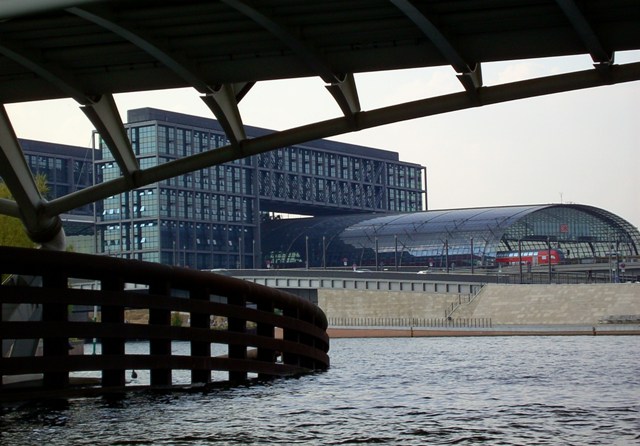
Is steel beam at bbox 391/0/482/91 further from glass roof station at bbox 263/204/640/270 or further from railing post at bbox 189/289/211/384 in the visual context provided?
→ glass roof station at bbox 263/204/640/270

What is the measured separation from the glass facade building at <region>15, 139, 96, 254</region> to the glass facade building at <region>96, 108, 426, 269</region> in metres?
4.32

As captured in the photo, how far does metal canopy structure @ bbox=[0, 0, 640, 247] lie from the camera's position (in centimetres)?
1722

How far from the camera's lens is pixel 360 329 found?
387 ft

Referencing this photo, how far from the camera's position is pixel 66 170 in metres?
176

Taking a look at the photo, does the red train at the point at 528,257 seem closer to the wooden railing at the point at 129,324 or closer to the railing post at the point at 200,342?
the wooden railing at the point at 129,324

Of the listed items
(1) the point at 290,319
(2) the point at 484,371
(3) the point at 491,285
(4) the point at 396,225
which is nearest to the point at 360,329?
(3) the point at 491,285

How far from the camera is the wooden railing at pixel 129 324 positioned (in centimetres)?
1669

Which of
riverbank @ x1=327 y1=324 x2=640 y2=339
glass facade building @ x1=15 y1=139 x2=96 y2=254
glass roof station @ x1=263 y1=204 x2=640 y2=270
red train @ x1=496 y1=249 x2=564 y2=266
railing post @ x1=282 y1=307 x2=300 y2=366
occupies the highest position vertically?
glass facade building @ x1=15 y1=139 x2=96 y2=254

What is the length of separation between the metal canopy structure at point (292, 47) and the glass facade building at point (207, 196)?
4862 inches

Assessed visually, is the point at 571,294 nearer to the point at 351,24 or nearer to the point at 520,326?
the point at 520,326

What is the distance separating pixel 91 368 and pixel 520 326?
300ft

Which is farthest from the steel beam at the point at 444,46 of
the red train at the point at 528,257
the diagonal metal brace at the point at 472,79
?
the red train at the point at 528,257

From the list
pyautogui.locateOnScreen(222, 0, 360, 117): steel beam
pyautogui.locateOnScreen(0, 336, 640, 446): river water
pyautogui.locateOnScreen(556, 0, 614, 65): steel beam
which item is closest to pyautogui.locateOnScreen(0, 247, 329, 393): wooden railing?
pyautogui.locateOnScreen(0, 336, 640, 446): river water

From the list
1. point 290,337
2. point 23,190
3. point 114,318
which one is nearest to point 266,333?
point 290,337
